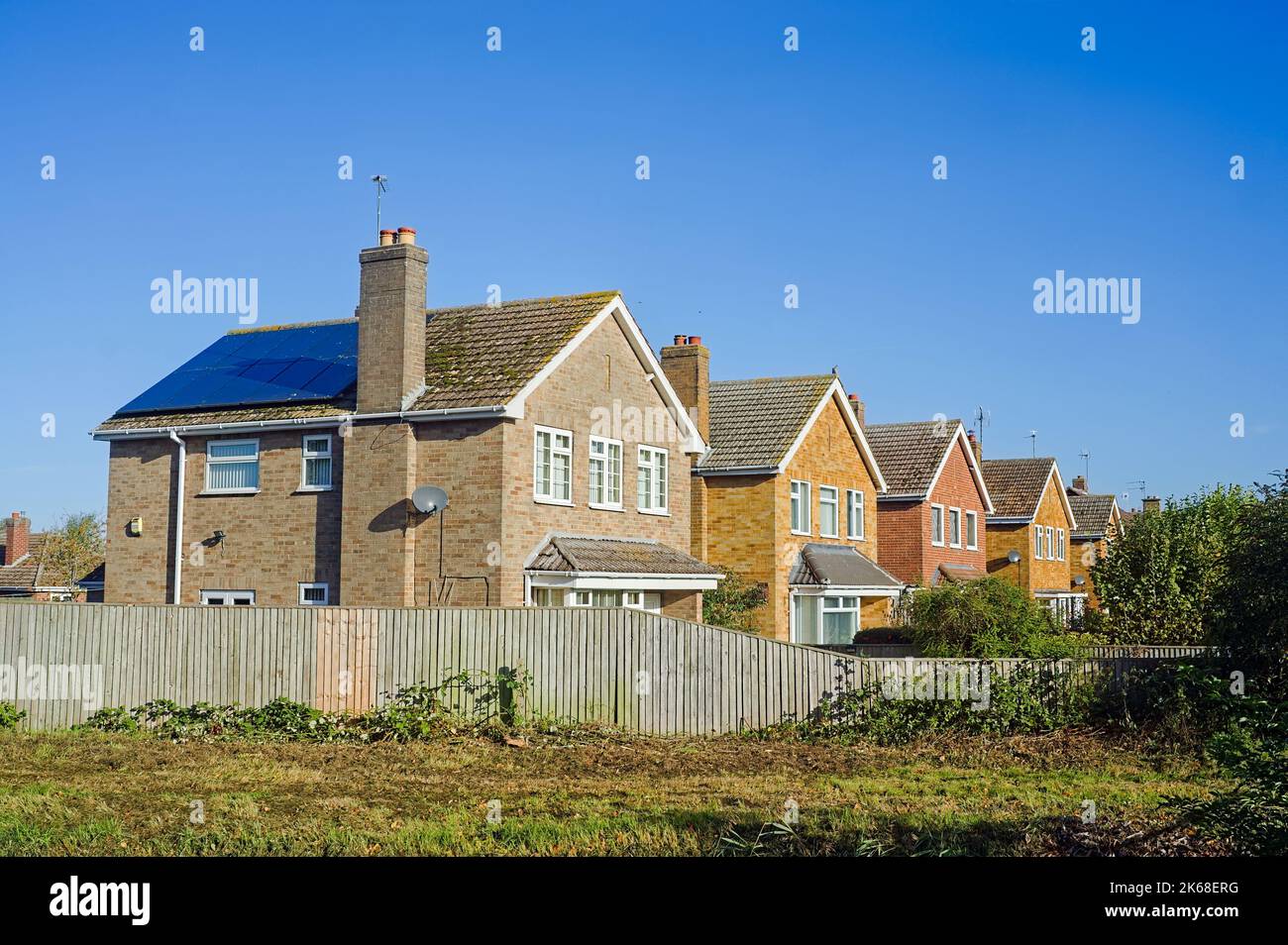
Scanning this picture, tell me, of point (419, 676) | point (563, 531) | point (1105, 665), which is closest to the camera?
point (1105, 665)

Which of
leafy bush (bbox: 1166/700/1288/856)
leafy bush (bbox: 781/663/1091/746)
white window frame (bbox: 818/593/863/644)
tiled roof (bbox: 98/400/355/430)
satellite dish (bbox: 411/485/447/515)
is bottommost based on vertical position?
leafy bush (bbox: 781/663/1091/746)

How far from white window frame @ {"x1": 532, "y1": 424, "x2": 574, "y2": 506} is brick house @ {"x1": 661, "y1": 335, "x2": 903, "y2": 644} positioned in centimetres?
710

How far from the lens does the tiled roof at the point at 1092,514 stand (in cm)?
6231

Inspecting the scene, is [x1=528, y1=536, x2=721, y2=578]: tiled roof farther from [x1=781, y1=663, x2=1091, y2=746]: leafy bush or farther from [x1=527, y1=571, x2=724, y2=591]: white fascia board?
[x1=781, y1=663, x2=1091, y2=746]: leafy bush

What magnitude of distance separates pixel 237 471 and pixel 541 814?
1714cm

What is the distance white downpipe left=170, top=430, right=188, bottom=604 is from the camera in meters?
27.9

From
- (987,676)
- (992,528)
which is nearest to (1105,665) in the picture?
(987,676)

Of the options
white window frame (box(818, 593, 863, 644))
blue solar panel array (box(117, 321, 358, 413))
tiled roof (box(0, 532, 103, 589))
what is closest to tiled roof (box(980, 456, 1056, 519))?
white window frame (box(818, 593, 863, 644))

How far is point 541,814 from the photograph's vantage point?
1280 cm

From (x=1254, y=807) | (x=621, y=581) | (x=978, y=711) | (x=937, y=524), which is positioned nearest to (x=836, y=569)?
(x=937, y=524)

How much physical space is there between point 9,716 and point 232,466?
8.76 metres

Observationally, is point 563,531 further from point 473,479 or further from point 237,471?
point 237,471

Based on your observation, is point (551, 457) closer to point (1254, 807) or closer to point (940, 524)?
point (1254, 807)

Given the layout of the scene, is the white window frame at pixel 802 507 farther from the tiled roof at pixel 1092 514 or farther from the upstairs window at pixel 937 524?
the tiled roof at pixel 1092 514
